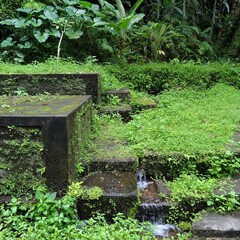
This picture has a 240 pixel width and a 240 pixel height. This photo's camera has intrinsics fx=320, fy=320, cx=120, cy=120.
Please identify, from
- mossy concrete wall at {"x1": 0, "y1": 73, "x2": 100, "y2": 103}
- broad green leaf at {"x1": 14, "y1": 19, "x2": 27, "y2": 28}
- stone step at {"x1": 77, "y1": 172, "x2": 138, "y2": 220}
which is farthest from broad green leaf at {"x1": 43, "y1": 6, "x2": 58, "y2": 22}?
stone step at {"x1": 77, "y1": 172, "x2": 138, "y2": 220}

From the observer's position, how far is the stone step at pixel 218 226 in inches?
99.9

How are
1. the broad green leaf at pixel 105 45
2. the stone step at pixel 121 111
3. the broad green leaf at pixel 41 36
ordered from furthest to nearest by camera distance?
the broad green leaf at pixel 105 45 → the broad green leaf at pixel 41 36 → the stone step at pixel 121 111

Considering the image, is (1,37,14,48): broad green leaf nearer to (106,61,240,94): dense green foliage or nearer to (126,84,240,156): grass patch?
(106,61,240,94): dense green foliage

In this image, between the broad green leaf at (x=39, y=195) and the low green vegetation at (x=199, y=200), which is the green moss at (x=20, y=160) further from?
the low green vegetation at (x=199, y=200)

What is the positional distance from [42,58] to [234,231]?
500 cm

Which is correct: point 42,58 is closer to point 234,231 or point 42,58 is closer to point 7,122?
point 7,122

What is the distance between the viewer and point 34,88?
4477mm

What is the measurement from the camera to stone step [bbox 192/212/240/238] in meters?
2.54

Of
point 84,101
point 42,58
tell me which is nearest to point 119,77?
point 42,58

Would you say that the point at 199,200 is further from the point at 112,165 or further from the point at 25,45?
the point at 25,45

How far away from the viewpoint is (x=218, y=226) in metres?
2.58

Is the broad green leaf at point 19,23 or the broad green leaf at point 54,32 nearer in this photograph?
the broad green leaf at point 19,23

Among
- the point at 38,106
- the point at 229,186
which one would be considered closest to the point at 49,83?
the point at 38,106

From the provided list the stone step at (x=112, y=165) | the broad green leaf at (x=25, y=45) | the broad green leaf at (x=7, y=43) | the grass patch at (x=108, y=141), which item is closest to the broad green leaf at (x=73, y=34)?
the broad green leaf at (x=25, y=45)
